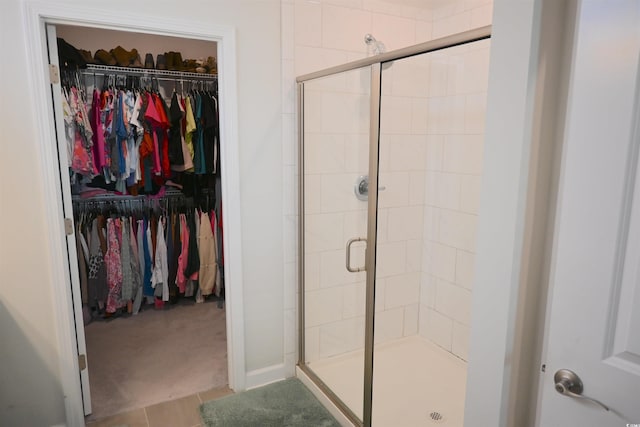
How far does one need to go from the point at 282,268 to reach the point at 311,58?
4.16ft

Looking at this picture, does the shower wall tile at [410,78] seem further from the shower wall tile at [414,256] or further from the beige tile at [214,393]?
the beige tile at [214,393]

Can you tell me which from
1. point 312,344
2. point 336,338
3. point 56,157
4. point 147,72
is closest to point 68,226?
point 56,157

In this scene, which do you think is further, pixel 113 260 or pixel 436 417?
pixel 113 260

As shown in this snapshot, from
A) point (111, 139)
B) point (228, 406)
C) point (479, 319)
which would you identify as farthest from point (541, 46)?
point (111, 139)

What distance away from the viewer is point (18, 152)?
1.94 metres

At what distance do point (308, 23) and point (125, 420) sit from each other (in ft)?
8.05

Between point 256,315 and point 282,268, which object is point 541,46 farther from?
point 256,315

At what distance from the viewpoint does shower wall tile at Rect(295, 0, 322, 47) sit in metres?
2.40

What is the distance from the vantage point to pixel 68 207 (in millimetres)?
2164

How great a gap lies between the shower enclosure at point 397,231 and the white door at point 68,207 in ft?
4.05

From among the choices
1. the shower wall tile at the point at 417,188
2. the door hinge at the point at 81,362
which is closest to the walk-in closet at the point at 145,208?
the door hinge at the point at 81,362

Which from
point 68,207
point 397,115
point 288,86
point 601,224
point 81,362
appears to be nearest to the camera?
point 601,224

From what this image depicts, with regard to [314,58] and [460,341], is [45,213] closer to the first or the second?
[314,58]

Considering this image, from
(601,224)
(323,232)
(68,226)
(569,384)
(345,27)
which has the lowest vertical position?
(569,384)
